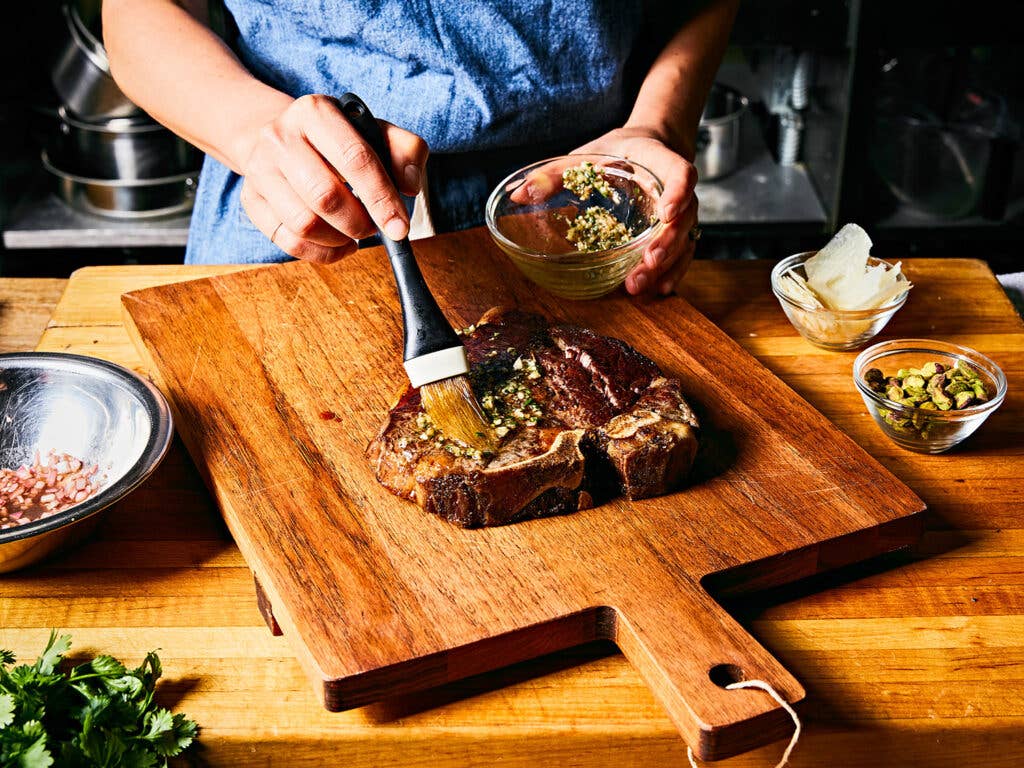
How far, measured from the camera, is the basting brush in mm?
1644

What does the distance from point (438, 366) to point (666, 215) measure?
62 cm

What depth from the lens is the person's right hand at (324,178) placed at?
5.56 feet

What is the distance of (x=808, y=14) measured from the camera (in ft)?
11.6

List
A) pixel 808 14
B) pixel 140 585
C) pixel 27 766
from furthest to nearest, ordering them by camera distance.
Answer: pixel 808 14
pixel 140 585
pixel 27 766

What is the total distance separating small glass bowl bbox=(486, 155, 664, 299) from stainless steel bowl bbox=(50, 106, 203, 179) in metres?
1.86

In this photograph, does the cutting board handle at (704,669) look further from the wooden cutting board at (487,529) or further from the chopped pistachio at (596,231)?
the chopped pistachio at (596,231)

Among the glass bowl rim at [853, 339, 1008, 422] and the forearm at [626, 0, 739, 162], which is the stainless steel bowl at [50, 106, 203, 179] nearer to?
the forearm at [626, 0, 739, 162]

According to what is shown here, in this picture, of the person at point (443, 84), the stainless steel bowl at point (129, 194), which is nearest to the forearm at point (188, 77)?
the person at point (443, 84)

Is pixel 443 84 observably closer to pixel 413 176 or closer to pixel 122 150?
pixel 413 176

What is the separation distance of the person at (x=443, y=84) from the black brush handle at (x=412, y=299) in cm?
16

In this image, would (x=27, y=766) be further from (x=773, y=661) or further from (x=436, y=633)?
(x=773, y=661)

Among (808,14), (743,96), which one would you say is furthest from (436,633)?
(743,96)

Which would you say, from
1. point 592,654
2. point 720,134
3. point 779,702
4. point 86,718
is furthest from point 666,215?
point 720,134

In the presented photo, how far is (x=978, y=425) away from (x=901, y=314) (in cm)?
49
